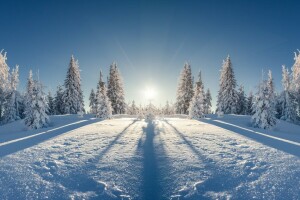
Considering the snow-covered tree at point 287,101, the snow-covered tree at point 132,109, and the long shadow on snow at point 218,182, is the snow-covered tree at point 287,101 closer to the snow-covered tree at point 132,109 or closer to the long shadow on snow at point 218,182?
the long shadow on snow at point 218,182

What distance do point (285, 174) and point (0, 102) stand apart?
3699cm

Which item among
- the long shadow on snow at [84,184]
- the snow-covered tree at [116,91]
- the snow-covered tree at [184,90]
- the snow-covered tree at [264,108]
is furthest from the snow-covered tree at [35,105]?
the snow-covered tree at [184,90]

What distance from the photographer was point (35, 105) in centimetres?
2238

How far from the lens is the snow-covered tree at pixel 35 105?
2197 cm

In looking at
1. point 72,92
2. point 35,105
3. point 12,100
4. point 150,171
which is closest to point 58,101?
point 72,92

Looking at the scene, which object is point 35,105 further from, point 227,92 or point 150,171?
point 227,92

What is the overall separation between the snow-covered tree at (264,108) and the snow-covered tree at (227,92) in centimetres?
2675

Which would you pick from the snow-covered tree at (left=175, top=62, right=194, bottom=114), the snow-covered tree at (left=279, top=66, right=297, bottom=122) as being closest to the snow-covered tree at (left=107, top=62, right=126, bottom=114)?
the snow-covered tree at (left=175, top=62, right=194, bottom=114)

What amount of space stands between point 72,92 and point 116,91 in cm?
1029

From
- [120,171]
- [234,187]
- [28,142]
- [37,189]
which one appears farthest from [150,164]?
[28,142]

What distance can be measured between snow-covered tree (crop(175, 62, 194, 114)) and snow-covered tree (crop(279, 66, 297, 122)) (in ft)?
68.3

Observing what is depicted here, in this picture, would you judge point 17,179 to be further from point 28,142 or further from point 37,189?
point 28,142

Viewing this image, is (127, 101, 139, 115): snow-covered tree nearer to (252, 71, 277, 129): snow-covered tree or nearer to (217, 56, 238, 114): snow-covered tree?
(217, 56, 238, 114): snow-covered tree

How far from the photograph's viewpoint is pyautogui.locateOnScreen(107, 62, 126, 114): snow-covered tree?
56.7m
